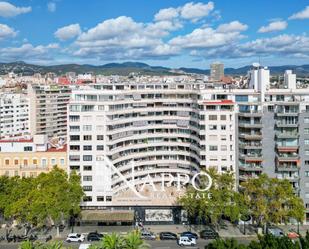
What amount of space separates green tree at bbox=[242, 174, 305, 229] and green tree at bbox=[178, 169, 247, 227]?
1.75 metres

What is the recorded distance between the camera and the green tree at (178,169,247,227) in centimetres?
7550

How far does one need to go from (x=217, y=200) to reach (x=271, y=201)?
24.9 feet

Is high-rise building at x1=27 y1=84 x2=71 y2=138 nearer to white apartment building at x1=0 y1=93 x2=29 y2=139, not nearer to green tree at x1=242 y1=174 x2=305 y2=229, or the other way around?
white apartment building at x1=0 y1=93 x2=29 y2=139

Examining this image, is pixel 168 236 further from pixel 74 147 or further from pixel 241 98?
pixel 241 98

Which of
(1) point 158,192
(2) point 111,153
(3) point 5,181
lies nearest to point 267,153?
(1) point 158,192

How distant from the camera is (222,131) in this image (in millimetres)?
85688

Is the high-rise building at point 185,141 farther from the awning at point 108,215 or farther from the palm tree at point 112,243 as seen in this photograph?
the palm tree at point 112,243

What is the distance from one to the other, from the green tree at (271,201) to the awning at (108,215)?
18.7 m

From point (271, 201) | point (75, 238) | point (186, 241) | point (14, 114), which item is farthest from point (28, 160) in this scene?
point (14, 114)

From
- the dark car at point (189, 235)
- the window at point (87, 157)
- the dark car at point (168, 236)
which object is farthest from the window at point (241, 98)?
the window at point (87, 157)

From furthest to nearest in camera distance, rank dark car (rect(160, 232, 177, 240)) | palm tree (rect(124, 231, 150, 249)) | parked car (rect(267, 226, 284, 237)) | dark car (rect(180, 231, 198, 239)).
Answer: parked car (rect(267, 226, 284, 237)) < dark car (rect(160, 232, 177, 240)) < dark car (rect(180, 231, 198, 239)) < palm tree (rect(124, 231, 150, 249))

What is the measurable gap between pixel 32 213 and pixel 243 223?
108ft

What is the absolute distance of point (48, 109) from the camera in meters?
177

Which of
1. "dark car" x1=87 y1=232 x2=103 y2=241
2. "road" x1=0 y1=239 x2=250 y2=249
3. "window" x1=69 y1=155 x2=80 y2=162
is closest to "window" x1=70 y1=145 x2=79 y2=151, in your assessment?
"window" x1=69 y1=155 x2=80 y2=162
